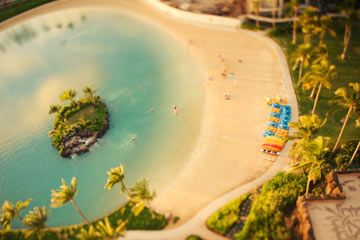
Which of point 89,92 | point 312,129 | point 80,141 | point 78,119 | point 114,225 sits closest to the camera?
point 312,129

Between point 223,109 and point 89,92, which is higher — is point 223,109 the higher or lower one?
the lower one

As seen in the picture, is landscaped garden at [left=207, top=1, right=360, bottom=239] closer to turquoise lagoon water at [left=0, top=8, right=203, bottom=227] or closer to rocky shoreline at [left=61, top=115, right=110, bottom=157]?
turquoise lagoon water at [left=0, top=8, right=203, bottom=227]

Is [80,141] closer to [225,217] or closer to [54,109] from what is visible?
[54,109]

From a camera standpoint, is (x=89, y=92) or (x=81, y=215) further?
(x=89, y=92)

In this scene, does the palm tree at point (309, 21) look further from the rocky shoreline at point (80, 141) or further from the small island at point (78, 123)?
the rocky shoreline at point (80, 141)

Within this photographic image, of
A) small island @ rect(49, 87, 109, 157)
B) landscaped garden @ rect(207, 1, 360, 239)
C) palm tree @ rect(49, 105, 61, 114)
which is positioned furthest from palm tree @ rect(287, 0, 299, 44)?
palm tree @ rect(49, 105, 61, 114)

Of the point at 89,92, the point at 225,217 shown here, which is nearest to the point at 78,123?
the point at 89,92
